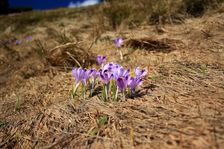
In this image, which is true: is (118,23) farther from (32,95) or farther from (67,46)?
(32,95)

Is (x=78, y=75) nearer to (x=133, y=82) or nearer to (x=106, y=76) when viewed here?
(x=106, y=76)

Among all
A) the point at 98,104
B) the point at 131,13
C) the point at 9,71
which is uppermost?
the point at 131,13

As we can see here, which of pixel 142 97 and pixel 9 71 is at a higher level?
pixel 142 97

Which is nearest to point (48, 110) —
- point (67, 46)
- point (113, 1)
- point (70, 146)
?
point (70, 146)

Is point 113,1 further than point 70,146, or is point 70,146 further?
point 113,1

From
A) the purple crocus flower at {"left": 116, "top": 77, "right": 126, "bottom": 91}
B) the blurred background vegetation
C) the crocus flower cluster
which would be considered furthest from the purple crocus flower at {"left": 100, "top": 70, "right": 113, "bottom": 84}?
the blurred background vegetation

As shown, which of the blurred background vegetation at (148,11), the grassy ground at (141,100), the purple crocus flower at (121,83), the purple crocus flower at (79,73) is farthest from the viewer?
the blurred background vegetation at (148,11)

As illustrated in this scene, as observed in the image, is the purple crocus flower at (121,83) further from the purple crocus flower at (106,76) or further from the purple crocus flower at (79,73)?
the purple crocus flower at (79,73)

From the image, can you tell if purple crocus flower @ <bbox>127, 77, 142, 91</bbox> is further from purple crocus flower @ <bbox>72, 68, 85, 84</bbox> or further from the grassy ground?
purple crocus flower @ <bbox>72, 68, 85, 84</bbox>

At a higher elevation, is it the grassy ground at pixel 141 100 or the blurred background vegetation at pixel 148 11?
the blurred background vegetation at pixel 148 11

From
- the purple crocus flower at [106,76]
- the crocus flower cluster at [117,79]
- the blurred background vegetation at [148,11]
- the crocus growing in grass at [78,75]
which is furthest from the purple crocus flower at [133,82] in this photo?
the blurred background vegetation at [148,11]
